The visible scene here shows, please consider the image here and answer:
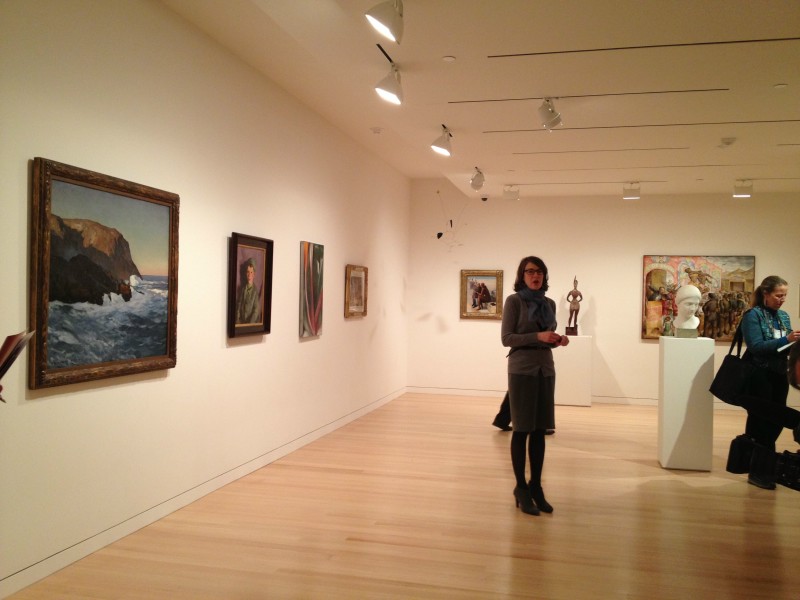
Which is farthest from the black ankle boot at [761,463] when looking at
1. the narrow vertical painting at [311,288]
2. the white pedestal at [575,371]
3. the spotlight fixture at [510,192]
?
the spotlight fixture at [510,192]

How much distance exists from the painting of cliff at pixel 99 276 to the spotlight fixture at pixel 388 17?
205 centimetres

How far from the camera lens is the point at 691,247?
39.0 ft

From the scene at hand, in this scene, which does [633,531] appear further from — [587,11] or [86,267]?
[86,267]

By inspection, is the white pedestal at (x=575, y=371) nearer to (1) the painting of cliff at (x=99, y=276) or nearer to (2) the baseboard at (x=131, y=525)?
(2) the baseboard at (x=131, y=525)

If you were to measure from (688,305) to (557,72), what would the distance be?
10.2 ft

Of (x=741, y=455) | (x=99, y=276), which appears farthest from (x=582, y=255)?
(x=99, y=276)

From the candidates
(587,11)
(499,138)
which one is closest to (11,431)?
(587,11)

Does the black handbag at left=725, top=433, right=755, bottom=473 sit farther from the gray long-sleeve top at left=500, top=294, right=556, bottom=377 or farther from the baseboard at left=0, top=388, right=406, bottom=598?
the baseboard at left=0, top=388, right=406, bottom=598

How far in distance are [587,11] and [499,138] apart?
3391mm

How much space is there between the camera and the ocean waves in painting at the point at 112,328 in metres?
4.09

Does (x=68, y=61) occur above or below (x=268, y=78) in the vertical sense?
below

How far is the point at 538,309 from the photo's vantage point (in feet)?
17.8

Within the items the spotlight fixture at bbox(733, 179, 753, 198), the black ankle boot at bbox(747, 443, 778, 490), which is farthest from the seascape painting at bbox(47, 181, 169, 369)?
the spotlight fixture at bbox(733, 179, 753, 198)

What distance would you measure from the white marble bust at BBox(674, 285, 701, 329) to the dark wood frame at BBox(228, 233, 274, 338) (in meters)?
4.36
